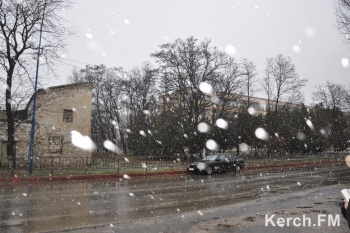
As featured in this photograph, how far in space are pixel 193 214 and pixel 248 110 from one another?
1493 inches

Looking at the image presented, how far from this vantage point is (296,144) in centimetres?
5088

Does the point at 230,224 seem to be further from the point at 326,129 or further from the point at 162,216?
the point at 326,129

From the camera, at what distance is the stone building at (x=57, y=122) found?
88.8ft

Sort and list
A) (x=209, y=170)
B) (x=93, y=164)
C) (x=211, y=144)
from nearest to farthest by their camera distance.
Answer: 1. (x=209, y=170)
2. (x=93, y=164)
3. (x=211, y=144)

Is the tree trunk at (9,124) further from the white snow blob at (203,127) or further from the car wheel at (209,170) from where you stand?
the white snow blob at (203,127)

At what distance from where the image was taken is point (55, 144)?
94.8 feet

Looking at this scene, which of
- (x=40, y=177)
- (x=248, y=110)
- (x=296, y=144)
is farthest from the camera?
(x=296, y=144)

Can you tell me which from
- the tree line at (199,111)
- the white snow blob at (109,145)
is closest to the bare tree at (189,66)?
the tree line at (199,111)

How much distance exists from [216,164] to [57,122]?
46.3ft

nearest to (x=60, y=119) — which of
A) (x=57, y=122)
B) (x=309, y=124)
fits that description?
(x=57, y=122)

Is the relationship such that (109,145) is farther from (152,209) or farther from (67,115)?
(152,209)

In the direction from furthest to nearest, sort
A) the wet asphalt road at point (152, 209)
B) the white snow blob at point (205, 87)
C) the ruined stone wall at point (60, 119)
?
1. the white snow blob at point (205, 87)
2. the ruined stone wall at point (60, 119)
3. the wet asphalt road at point (152, 209)

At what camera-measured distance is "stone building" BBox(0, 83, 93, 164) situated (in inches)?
1065

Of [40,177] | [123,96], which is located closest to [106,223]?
[40,177]
